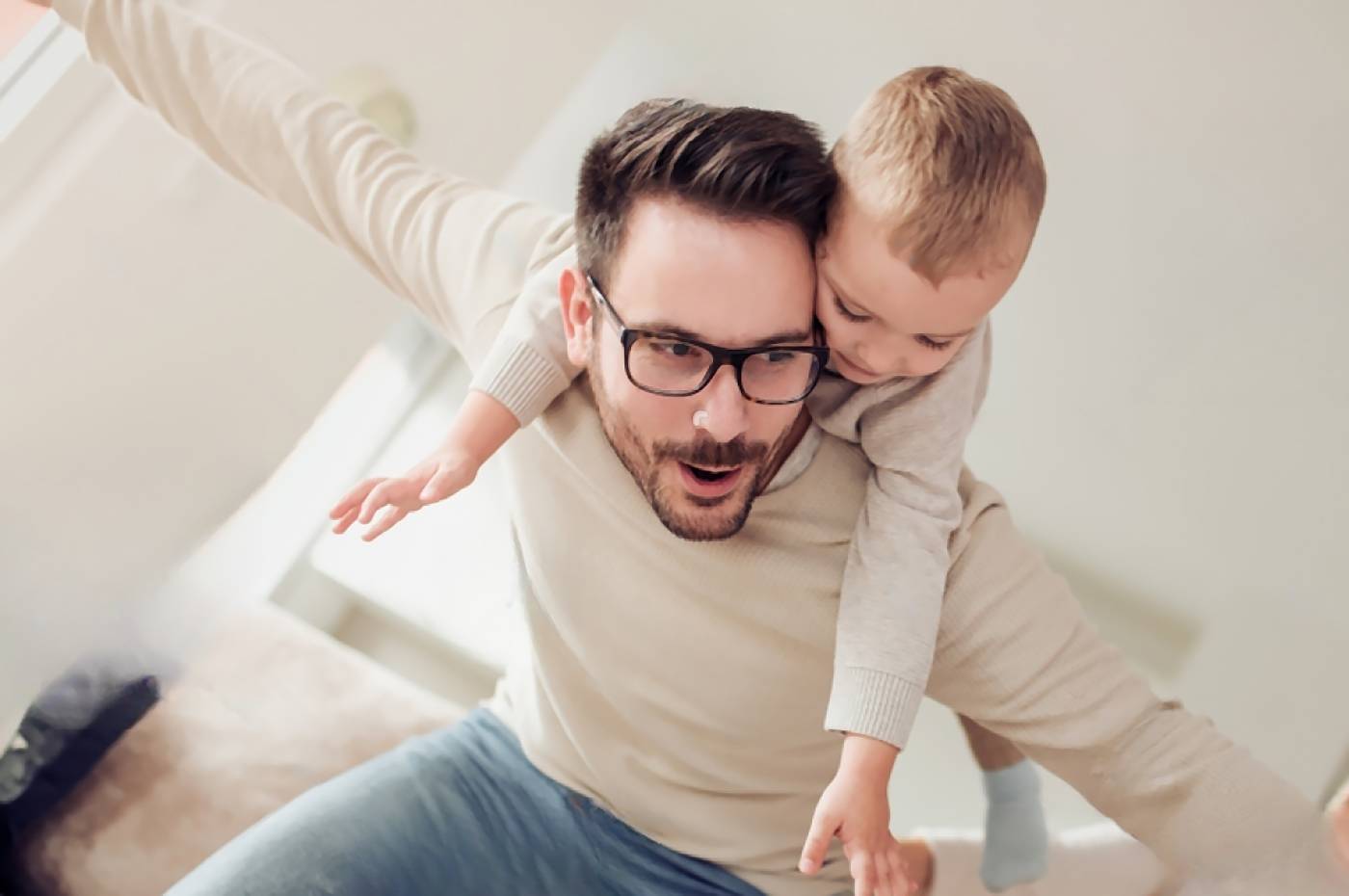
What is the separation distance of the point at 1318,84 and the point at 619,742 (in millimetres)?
Result: 1105

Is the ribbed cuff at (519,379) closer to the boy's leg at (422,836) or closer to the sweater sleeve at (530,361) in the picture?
the sweater sleeve at (530,361)

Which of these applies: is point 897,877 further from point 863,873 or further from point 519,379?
point 519,379

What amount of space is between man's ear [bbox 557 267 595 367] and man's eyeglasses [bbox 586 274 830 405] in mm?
58

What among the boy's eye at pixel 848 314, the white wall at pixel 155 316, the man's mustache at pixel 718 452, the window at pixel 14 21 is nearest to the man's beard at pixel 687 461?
the man's mustache at pixel 718 452

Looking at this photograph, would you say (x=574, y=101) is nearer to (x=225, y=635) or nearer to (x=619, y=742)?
(x=225, y=635)

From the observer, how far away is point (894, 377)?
0.82 metres

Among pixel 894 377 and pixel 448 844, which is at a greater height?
pixel 894 377

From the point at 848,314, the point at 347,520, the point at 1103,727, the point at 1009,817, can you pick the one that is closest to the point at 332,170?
the point at 347,520

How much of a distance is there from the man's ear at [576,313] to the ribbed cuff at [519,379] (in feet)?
0.10

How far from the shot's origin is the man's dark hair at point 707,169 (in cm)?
78

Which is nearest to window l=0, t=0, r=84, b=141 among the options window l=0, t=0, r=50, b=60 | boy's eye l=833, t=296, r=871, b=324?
window l=0, t=0, r=50, b=60

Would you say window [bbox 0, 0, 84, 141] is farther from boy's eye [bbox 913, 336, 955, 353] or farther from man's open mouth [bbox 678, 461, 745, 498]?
boy's eye [bbox 913, 336, 955, 353]

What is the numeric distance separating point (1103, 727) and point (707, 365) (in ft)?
1.30

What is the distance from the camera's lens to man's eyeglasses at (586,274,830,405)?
2.65 ft
